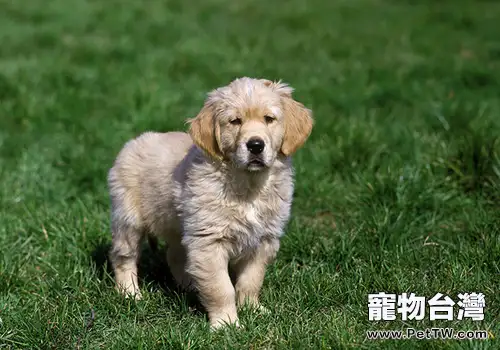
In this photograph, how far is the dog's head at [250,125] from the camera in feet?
12.7

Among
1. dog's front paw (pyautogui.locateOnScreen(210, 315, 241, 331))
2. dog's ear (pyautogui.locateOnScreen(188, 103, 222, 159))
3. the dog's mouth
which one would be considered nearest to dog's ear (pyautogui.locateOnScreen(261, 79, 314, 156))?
the dog's mouth

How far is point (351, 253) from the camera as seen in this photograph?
4547 millimetres

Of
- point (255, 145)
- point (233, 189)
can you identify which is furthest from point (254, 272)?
point (255, 145)

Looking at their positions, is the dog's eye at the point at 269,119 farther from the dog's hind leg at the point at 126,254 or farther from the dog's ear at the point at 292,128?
the dog's hind leg at the point at 126,254

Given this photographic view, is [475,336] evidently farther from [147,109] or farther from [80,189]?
[147,109]

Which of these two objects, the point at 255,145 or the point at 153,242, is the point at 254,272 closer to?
the point at 255,145

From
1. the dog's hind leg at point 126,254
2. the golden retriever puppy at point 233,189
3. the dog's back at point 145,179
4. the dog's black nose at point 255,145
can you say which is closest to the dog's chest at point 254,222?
the golden retriever puppy at point 233,189

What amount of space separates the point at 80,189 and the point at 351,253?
2380 millimetres

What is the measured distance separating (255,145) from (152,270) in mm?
1537

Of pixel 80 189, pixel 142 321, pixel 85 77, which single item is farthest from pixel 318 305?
pixel 85 77

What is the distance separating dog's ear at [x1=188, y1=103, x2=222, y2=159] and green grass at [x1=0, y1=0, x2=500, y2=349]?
0.81m

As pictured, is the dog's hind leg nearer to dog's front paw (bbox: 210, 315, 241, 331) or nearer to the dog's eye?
dog's front paw (bbox: 210, 315, 241, 331)

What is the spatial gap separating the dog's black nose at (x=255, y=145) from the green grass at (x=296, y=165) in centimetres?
83

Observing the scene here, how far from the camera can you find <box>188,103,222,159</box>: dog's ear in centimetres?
402
